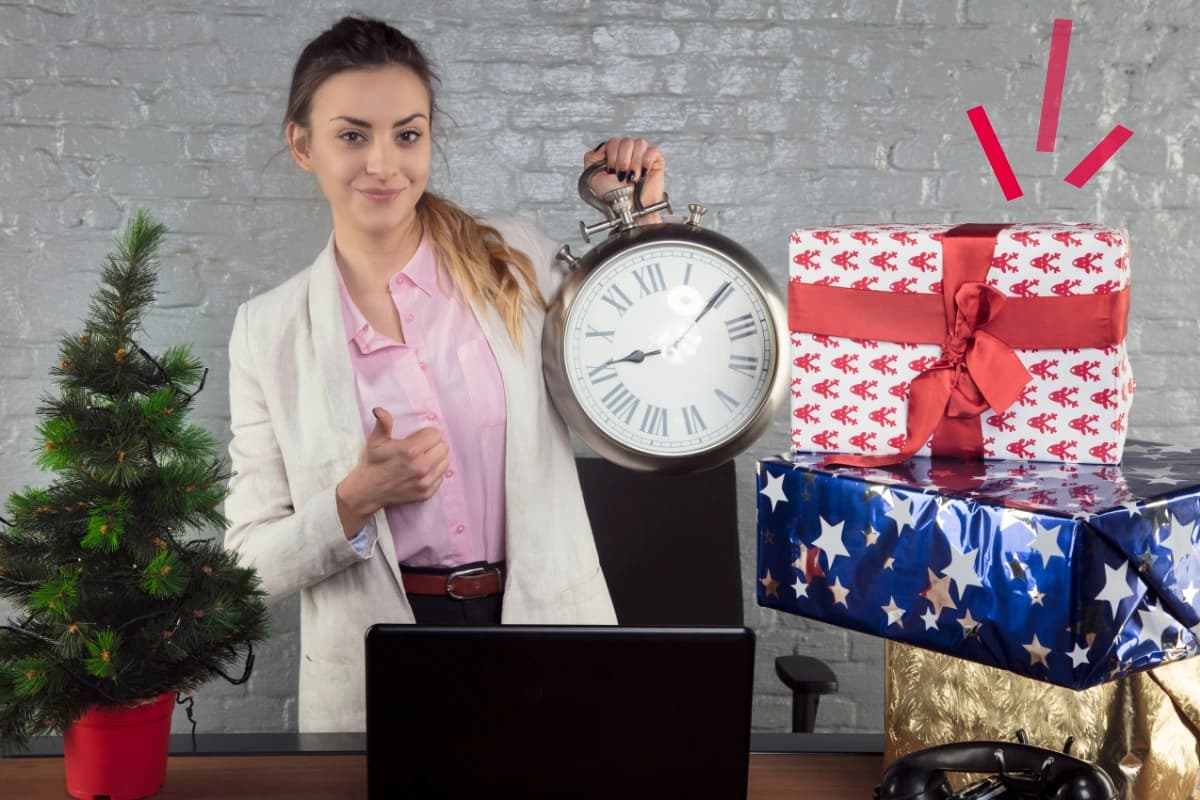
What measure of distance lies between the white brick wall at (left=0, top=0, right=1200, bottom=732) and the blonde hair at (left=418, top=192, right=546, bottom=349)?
0.40m

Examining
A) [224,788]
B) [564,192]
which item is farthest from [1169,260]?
[224,788]

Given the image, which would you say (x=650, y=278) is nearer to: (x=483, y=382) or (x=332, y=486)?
(x=483, y=382)

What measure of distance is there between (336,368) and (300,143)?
375 mm

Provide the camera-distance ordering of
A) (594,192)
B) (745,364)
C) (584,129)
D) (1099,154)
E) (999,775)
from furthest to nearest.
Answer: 1. (584,129)
2. (1099,154)
3. (594,192)
4. (745,364)
5. (999,775)

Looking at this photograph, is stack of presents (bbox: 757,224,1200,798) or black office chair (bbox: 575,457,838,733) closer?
stack of presents (bbox: 757,224,1200,798)

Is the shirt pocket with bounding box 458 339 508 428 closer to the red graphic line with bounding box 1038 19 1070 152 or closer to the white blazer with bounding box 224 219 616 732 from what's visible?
the white blazer with bounding box 224 219 616 732

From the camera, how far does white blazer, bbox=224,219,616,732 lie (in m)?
1.82

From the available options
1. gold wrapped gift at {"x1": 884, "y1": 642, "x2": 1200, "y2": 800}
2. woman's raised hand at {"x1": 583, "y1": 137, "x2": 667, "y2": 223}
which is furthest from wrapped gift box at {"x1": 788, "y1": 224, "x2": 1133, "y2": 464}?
woman's raised hand at {"x1": 583, "y1": 137, "x2": 667, "y2": 223}

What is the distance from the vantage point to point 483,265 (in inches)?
74.2

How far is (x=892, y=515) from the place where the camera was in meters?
1.12

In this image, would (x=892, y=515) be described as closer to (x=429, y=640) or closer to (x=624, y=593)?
(x=429, y=640)

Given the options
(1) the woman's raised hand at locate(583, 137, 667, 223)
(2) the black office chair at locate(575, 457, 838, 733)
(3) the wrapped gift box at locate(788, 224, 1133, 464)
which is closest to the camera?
(3) the wrapped gift box at locate(788, 224, 1133, 464)

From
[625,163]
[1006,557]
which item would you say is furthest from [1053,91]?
[1006,557]

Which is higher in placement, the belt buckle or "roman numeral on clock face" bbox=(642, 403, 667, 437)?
"roman numeral on clock face" bbox=(642, 403, 667, 437)
